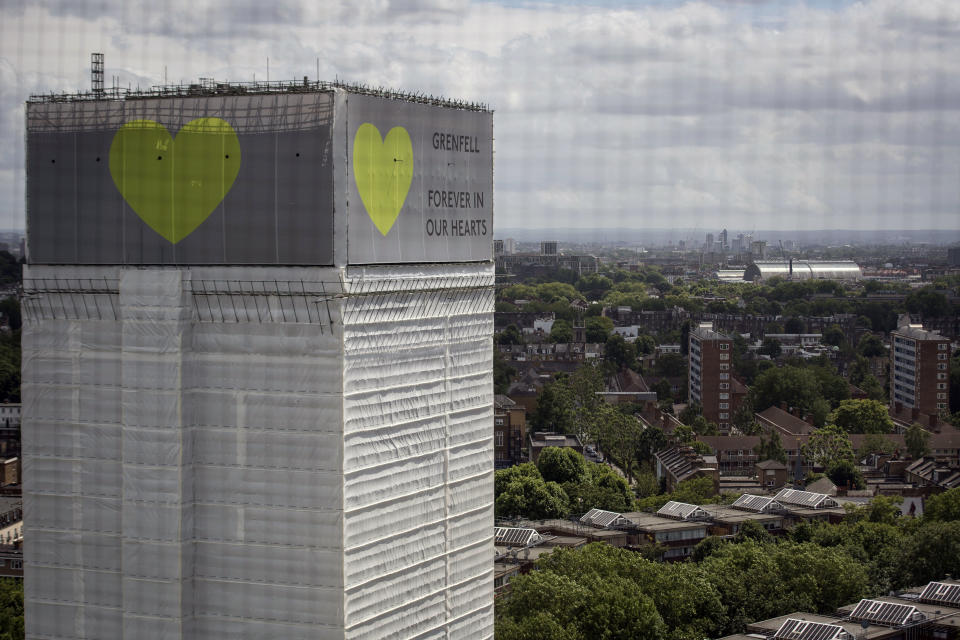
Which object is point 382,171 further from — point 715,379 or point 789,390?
point 789,390

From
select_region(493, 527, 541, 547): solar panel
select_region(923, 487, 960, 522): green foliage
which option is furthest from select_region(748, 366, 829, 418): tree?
select_region(493, 527, 541, 547): solar panel

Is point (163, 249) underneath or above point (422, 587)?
above

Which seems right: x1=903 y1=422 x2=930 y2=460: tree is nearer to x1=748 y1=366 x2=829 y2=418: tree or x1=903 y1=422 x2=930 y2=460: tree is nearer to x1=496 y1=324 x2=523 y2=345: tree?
x1=748 y1=366 x2=829 y2=418: tree

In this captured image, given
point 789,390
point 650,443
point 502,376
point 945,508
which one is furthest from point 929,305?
point 945,508

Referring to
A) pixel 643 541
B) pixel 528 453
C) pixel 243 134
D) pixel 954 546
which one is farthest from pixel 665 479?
pixel 243 134

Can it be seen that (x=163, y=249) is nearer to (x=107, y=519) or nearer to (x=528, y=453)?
(x=107, y=519)
